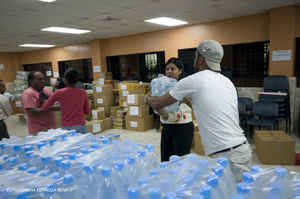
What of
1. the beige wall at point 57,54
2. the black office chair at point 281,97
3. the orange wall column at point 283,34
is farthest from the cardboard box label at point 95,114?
the orange wall column at point 283,34

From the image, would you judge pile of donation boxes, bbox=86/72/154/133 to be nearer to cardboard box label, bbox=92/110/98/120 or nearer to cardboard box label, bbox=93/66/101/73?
cardboard box label, bbox=92/110/98/120

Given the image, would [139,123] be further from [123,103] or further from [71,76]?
[71,76]

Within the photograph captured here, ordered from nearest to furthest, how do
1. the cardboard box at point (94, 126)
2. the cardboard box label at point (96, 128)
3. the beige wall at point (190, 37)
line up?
the beige wall at point (190, 37) < the cardboard box at point (94, 126) < the cardboard box label at point (96, 128)

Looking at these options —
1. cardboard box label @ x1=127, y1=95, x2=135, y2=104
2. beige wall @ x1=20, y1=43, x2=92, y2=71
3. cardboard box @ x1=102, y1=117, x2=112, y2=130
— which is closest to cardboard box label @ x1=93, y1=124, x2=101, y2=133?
cardboard box @ x1=102, y1=117, x2=112, y2=130

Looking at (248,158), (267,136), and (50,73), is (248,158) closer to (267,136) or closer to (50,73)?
(267,136)

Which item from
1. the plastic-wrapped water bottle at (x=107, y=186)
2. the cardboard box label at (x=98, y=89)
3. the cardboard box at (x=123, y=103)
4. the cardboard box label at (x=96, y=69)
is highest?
the cardboard box label at (x=96, y=69)

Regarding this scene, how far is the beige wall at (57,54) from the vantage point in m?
8.13

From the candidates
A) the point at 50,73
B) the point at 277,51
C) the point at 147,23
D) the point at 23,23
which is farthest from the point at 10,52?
the point at 277,51

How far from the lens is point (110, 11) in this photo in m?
4.09

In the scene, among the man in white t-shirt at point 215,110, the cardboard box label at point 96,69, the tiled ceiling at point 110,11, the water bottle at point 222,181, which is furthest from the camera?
the cardboard box label at point 96,69

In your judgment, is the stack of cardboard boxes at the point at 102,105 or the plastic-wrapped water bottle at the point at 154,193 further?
the stack of cardboard boxes at the point at 102,105

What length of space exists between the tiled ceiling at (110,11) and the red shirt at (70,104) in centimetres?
175

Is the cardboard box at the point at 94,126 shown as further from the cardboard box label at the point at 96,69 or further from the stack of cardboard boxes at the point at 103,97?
the cardboard box label at the point at 96,69

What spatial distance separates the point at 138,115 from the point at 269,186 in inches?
189
